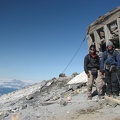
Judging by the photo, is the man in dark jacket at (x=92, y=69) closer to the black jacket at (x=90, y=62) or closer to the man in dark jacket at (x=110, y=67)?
the black jacket at (x=90, y=62)

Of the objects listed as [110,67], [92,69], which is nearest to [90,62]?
[92,69]

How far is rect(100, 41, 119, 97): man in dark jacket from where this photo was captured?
9.11m

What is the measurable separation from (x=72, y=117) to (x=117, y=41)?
5689mm

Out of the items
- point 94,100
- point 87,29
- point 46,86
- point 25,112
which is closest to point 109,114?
point 94,100

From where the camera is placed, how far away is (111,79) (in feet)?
30.6

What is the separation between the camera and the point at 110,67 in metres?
9.16

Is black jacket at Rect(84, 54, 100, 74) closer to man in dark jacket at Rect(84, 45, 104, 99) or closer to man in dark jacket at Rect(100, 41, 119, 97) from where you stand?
man in dark jacket at Rect(84, 45, 104, 99)

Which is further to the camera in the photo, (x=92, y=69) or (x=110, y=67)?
(x=92, y=69)

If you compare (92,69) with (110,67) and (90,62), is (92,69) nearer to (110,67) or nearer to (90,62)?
(90,62)

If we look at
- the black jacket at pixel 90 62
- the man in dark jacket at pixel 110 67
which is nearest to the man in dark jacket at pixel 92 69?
the black jacket at pixel 90 62

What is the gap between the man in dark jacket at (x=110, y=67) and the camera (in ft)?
29.9

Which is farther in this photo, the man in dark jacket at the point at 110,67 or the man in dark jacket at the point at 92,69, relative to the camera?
the man in dark jacket at the point at 92,69

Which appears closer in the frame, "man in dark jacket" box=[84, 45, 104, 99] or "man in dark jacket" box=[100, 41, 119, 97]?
"man in dark jacket" box=[100, 41, 119, 97]

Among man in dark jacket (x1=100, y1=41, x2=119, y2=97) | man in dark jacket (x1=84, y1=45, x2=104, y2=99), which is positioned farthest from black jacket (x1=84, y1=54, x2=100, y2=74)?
man in dark jacket (x1=100, y1=41, x2=119, y2=97)
